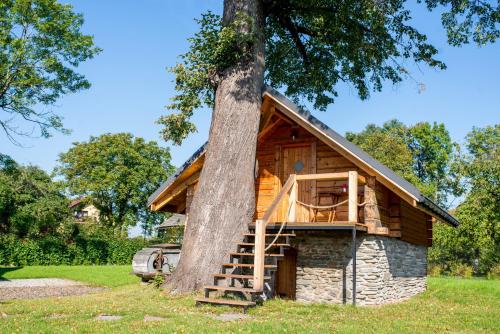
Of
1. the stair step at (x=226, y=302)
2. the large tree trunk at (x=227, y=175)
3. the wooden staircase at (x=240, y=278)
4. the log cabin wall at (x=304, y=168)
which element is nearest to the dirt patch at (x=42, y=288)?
the large tree trunk at (x=227, y=175)

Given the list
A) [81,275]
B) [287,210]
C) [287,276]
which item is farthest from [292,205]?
[81,275]

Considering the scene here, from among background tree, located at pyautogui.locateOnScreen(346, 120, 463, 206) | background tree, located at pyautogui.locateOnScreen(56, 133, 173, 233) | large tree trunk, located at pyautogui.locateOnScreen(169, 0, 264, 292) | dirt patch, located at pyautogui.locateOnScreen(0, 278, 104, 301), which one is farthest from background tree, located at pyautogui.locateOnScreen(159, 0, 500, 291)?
background tree, located at pyautogui.locateOnScreen(56, 133, 173, 233)

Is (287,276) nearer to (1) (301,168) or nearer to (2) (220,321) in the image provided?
(1) (301,168)

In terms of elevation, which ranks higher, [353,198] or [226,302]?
[353,198]

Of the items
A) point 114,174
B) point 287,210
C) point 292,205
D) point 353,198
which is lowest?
point 287,210

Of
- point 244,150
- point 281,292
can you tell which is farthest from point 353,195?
point 281,292

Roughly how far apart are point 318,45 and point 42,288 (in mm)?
12148

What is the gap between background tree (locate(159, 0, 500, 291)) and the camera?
11250 mm

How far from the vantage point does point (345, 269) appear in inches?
479

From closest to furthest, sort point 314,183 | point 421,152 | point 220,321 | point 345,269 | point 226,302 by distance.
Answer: point 220,321
point 226,302
point 345,269
point 314,183
point 421,152

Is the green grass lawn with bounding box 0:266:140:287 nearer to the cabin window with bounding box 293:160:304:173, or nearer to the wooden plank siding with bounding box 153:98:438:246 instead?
the wooden plank siding with bounding box 153:98:438:246

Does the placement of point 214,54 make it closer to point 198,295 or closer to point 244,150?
point 244,150

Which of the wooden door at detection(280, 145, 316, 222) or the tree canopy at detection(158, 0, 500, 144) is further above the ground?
the tree canopy at detection(158, 0, 500, 144)

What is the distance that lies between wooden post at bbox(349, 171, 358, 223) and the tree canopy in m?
4.22
